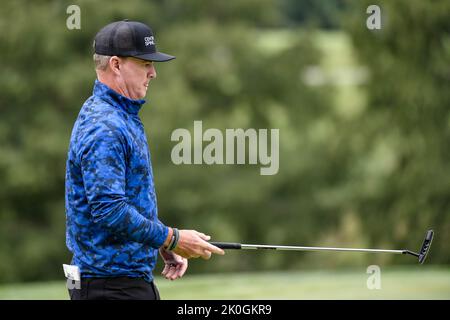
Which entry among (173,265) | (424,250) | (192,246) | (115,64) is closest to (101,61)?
A: (115,64)

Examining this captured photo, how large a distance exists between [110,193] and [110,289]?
439mm

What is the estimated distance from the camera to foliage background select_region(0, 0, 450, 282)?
2006 centimetres

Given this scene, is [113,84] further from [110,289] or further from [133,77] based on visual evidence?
[110,289]

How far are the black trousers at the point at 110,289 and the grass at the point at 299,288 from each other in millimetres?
5654

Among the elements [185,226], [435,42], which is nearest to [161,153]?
[185,226]

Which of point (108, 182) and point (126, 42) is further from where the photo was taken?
point (126, 42)

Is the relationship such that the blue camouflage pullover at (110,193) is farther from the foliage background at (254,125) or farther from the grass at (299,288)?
the foliage background at (254,125)

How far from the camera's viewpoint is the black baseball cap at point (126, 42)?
3986 mm

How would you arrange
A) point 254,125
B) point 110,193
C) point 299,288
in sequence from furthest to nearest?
point 254,125 → point 299,288 → point 110,193

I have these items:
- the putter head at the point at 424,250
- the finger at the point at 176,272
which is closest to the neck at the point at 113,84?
the finger at the point at 176,272

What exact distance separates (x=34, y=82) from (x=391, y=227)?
9881 millimetres

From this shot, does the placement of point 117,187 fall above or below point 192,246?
above

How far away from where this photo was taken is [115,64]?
402 centimetres

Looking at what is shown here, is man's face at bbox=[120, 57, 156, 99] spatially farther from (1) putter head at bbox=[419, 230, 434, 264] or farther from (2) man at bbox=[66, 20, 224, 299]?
(1) putter head at bbox=[419, 230, 434, 264]
